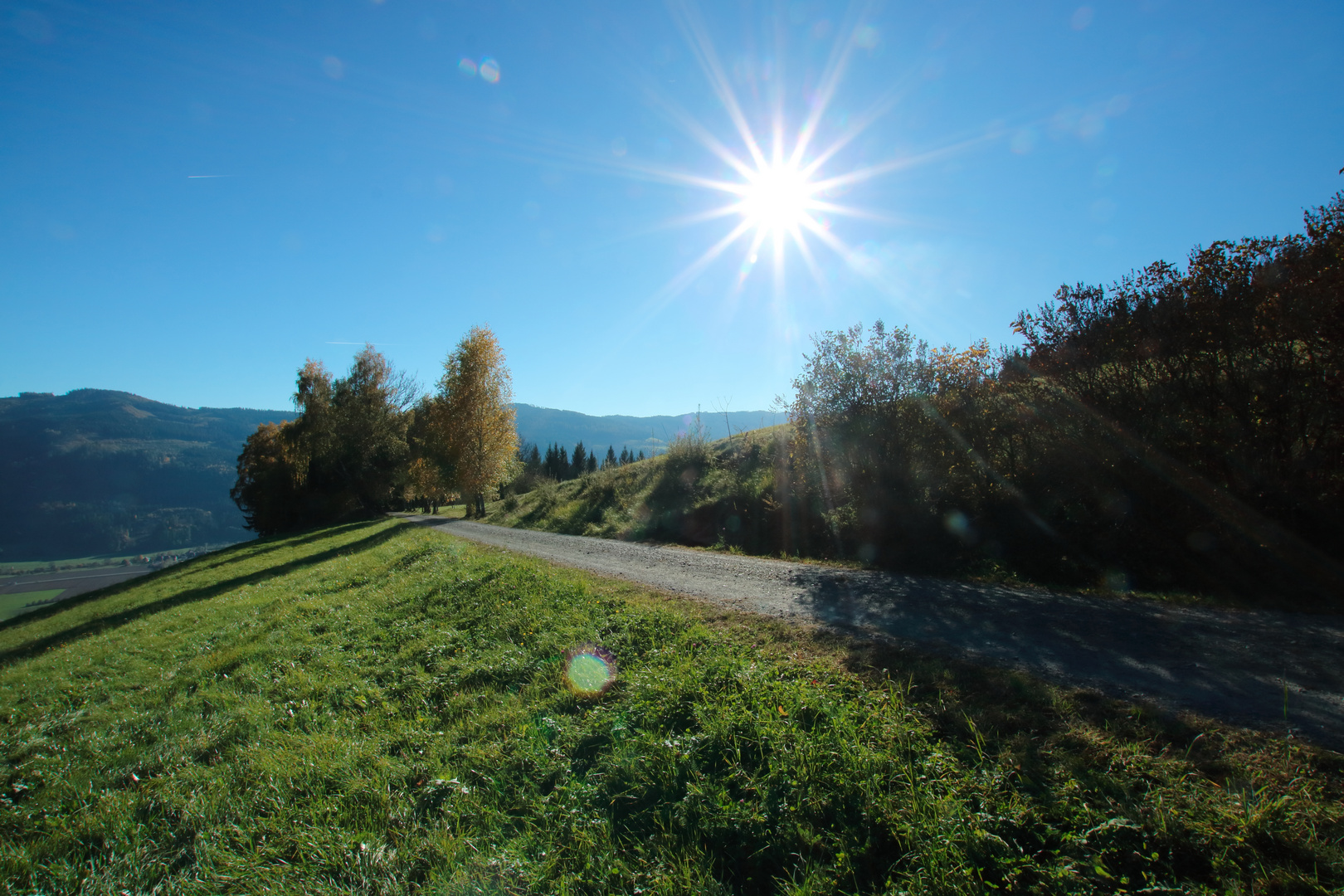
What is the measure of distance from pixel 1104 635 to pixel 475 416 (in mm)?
28683

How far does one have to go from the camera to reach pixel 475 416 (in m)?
29.2

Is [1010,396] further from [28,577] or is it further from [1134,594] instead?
[28,577]

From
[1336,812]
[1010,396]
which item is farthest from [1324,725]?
[1010,396]

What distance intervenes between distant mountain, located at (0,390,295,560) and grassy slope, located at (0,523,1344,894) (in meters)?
147

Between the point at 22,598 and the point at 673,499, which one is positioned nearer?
the point at 673,499

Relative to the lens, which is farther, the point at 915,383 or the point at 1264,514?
the point at 915,383

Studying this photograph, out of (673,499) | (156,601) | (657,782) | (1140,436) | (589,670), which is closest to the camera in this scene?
(657,782)

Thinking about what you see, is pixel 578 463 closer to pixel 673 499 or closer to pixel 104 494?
pixel 673 499

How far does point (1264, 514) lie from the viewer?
849 centimetres

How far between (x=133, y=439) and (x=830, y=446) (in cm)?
26243

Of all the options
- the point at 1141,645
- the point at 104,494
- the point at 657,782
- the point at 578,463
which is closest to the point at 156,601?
the point at 657,782

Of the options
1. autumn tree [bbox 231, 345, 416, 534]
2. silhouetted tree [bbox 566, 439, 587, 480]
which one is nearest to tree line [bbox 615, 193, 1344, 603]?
autumn tree [bbox 231, 345, 416, 534]

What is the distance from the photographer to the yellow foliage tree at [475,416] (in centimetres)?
2923

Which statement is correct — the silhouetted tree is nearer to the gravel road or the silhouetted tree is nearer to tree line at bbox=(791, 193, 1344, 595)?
tree line at bbox=(791, 193, 1344, 595)
